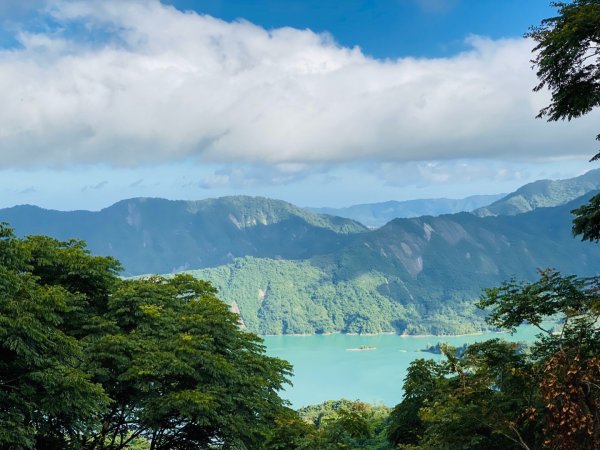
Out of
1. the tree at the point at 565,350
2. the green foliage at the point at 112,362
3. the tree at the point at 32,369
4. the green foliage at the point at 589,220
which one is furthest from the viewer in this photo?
the green foliage at the point at 112,362

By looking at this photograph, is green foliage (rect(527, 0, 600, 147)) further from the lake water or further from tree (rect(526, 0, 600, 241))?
the lake water

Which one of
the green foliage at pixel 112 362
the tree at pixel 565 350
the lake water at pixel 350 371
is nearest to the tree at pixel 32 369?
the green foliage at pixel 112 362

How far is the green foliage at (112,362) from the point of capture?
9.81 meters

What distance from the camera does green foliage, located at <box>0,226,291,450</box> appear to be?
32.2 ft

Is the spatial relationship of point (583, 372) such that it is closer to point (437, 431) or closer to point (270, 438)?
point (437, 431)

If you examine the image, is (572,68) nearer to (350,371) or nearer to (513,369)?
(513,369)

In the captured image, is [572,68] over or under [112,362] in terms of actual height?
over

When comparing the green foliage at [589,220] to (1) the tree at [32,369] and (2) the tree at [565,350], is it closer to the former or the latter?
(2) the tree at [565,350]

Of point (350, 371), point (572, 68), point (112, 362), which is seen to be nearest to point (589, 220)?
point (572, 68)

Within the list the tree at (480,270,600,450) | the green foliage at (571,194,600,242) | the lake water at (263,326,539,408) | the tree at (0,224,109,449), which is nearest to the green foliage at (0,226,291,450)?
the tree at (0,224,109,449)

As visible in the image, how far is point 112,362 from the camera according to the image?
13.5m

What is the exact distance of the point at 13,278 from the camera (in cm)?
1028

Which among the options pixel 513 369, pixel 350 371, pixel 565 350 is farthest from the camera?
pixel 350 371

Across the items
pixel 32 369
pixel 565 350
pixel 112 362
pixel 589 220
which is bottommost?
pixel 565 350
